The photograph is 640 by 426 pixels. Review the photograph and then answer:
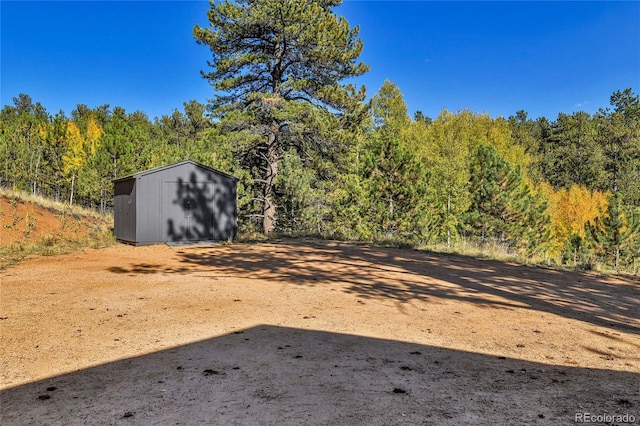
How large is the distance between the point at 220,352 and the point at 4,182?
38.2 meters

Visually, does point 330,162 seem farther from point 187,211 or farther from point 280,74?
point 187,211

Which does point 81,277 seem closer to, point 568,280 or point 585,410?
point 585,410

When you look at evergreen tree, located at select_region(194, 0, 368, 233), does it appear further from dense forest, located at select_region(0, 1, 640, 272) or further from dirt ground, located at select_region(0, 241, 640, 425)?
dirt ground, located at select_region(0, 241, 640, 425)

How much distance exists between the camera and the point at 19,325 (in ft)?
13.0

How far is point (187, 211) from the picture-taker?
13273 mm

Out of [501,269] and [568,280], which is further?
[501,269]

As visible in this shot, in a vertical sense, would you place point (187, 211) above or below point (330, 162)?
below

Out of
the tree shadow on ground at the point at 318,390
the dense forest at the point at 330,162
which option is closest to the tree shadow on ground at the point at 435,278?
the tree shadow on ground at the point at 318,390

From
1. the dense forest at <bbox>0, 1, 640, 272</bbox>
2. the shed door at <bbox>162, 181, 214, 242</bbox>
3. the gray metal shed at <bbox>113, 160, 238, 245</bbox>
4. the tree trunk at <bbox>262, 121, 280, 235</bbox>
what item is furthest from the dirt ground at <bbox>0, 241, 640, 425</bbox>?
the tree trunk at <bbox>262, 121, 280, 235</bbox>

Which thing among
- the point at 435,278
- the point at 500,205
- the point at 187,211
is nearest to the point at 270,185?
the point at 187,211

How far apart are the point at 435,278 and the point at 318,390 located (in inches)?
204

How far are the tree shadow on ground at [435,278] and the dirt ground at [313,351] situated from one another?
72 millimetres

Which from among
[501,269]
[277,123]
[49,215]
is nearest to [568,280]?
[501,269]

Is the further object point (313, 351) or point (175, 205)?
point (175, 205)
